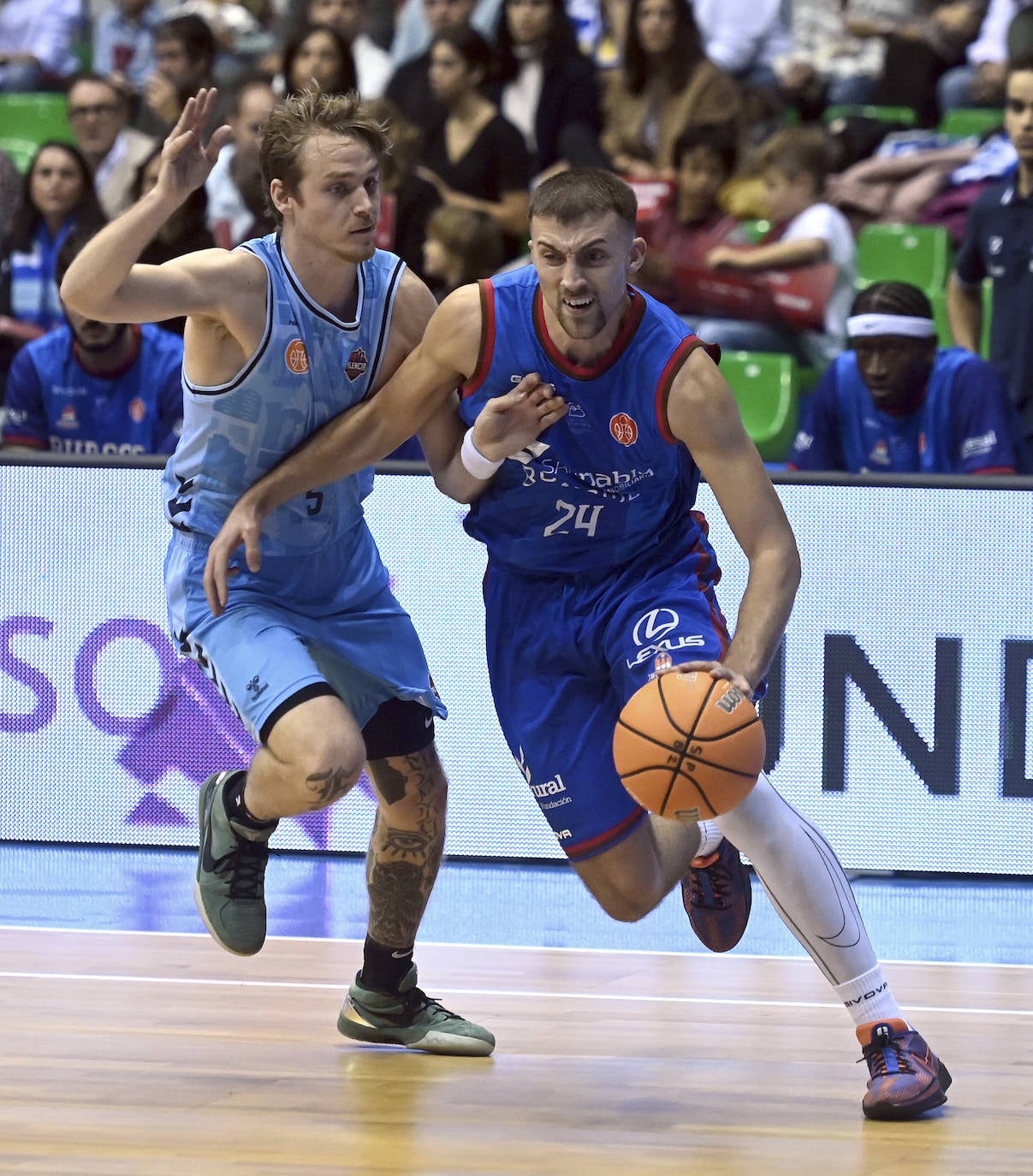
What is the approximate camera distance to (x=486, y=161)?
Result: 8875 millimetres

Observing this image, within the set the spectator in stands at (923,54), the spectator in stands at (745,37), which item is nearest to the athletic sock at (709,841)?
the spectator in stands at (745,37)

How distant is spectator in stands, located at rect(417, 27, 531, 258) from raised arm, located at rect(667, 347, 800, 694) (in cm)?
481

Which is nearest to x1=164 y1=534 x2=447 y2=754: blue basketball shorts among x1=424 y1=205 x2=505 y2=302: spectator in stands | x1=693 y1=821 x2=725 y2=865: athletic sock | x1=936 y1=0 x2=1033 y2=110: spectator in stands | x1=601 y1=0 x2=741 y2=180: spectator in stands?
x1=693 y1=821 x2=725 y2=865: athletic sock

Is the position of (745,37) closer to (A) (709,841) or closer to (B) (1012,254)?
→ (B) (1012,254)

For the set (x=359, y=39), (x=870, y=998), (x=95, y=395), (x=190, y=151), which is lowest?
(x=870, y=998)

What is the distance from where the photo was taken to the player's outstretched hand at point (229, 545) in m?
4.13

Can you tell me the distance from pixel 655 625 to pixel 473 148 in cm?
514

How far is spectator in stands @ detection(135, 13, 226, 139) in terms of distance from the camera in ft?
33.0

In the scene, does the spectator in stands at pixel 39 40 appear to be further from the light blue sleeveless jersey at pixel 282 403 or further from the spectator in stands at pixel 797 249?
the light blue sleeveless jersey at pixel 282 403

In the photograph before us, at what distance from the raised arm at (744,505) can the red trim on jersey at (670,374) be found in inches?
0.5

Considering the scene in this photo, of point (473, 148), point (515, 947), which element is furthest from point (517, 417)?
point (473, 148)

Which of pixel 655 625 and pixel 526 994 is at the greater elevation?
pixel 655 625

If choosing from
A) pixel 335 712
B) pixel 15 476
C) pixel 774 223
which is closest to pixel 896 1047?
pixel 335 712

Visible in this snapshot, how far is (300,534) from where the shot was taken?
14.5 ft
